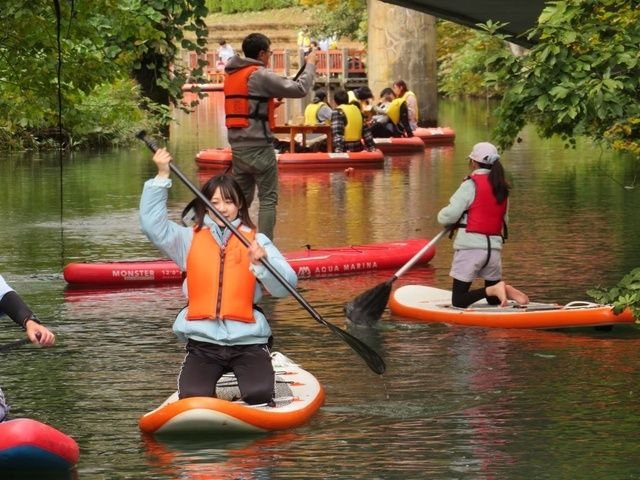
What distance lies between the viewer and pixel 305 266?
14703 mm

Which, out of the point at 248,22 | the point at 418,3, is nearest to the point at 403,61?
the point at 418,3

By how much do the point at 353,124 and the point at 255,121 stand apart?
14433mm

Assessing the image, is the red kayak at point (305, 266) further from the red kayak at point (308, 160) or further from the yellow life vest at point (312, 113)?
the yellow life vest at point (312, 113)

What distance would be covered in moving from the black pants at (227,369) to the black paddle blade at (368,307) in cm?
347

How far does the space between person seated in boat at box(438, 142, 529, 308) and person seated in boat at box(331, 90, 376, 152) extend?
1587cm

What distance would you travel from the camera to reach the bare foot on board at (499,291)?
12.4 meters

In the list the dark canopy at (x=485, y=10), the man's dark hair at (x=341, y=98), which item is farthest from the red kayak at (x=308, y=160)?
the dark canopy at (x=485, y=10)

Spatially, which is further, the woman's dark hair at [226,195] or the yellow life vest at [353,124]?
the yellow life vest at [353,124]

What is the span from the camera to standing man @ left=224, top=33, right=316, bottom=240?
48.3ft

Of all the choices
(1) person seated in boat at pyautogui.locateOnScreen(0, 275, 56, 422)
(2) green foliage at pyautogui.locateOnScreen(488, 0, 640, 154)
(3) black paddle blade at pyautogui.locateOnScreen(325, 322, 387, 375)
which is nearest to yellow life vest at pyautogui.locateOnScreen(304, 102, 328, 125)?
(2) green foliage at pyautogui.locateOnScreen(488, 0, 640, 154)

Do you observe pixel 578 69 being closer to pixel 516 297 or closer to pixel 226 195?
pixel 226 195

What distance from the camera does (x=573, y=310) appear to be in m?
11.9

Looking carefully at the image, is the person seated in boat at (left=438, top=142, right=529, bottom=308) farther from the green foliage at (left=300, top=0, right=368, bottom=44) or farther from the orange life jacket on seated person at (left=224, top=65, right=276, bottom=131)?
the green foliage at (left=300, top=0, right=368, bottom=44)

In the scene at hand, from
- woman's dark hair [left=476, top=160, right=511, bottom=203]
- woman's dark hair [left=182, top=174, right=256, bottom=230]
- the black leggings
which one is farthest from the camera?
the black leggings
